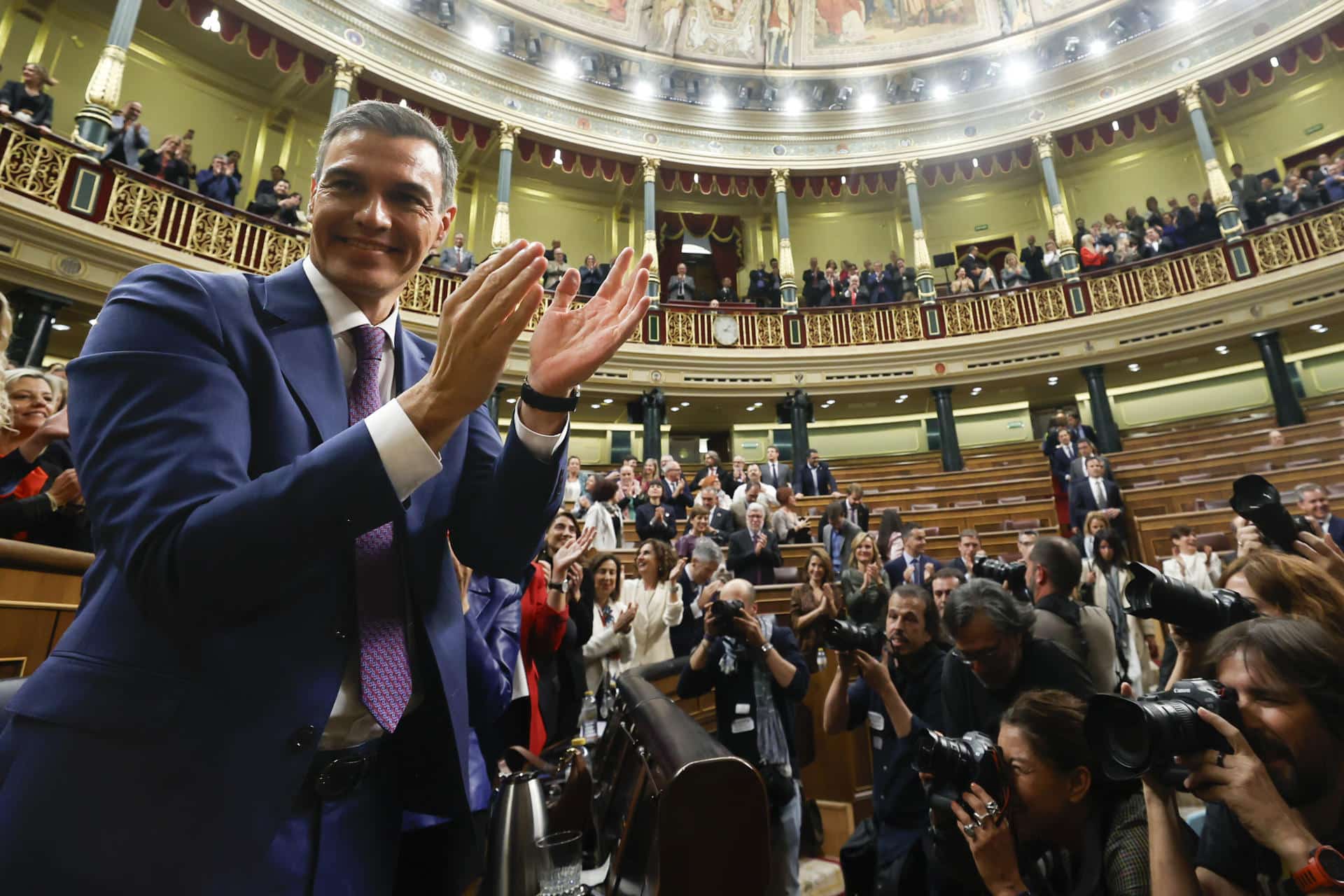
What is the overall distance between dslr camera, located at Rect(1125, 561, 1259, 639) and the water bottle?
1.98 meters

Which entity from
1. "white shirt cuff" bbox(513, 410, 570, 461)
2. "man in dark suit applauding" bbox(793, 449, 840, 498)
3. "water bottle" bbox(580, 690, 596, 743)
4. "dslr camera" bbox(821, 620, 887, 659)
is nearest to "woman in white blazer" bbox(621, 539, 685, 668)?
"water bottle" bbox(580, 690, 596, 743)

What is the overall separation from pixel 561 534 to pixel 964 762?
2.13m

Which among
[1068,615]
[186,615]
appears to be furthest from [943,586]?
[186,615]

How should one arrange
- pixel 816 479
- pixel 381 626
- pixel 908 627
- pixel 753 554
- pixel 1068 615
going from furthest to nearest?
pixel 816 479 → pixel 753 554 → pixel 1068 615 → pixel 908 627 → pixel 381 626

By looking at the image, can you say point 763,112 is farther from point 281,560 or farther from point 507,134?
point 281,560

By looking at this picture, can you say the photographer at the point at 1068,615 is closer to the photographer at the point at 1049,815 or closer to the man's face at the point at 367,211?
the photographer at the point at 1049,815

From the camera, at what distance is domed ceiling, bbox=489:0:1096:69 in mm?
11750

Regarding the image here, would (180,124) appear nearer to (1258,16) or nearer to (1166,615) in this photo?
(1166,615)

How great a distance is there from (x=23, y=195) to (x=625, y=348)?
23.1 feet

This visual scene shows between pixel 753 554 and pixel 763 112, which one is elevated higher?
pixel 763 112

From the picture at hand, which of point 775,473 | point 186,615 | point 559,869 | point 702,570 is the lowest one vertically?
point 559,869

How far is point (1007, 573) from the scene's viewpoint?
2.73m

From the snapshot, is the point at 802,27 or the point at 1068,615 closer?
the point at 1068,615

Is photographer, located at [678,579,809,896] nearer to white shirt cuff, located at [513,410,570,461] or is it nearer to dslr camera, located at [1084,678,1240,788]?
dslr camera, located at [1084,678,1240,788]
